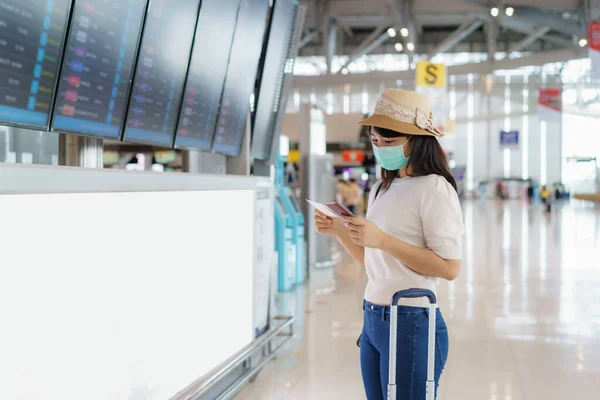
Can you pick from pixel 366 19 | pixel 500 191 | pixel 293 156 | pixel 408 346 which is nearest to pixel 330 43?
pixel 366 19

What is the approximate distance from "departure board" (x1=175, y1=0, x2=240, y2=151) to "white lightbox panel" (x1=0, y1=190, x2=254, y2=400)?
52 centimetres

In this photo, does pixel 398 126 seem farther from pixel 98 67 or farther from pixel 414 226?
pixel 98 67

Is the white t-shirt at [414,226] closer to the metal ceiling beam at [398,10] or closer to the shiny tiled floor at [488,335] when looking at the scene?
the shiny tiled floor at [488,335]

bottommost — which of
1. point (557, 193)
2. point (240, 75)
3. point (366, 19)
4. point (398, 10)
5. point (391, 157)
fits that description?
point (391, 157)

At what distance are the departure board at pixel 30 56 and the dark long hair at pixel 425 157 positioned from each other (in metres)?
1.32

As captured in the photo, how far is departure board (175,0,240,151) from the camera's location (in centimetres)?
412

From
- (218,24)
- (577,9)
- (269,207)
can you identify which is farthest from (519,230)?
(218,24)

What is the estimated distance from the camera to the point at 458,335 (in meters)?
6.20

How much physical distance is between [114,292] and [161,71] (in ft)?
4.58

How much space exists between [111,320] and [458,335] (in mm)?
4126

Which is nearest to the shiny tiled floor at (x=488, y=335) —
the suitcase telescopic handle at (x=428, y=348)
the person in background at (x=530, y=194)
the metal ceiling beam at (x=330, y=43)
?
the suitcase telescopic handle at (x=428, y=348)

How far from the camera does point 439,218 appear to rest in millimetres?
2250

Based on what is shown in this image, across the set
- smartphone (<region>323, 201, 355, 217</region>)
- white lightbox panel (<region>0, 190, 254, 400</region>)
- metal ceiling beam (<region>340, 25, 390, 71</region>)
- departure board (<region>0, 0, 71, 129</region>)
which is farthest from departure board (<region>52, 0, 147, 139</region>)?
metal ceiling beam (<region>340, 25, 390, 71</region>)

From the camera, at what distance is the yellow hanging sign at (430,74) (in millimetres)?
18062
